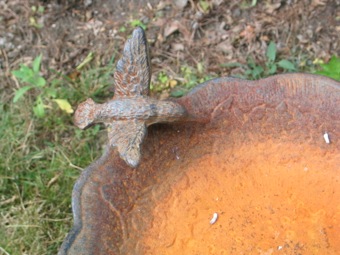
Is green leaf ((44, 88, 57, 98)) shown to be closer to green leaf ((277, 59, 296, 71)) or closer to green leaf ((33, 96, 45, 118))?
green leaf ((33, 96, 45, 118))

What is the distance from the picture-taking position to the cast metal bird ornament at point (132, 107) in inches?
44.2

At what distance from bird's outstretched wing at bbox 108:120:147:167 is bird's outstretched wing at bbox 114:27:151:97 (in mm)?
86

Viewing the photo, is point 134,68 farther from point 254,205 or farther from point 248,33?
point 248,33

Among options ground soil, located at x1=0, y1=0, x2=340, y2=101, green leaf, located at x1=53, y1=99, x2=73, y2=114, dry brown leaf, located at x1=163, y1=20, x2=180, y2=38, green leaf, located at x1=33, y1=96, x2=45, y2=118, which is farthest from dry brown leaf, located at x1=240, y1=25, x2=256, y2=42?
green leaf, located at x1=33, y1=96, x2=45, y2=118

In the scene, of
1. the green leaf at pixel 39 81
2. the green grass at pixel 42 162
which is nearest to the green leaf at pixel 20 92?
the green leaf at pixel 39 81

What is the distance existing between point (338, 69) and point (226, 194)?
790 millimetres

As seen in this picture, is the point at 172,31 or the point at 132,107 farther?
the point at 172,31

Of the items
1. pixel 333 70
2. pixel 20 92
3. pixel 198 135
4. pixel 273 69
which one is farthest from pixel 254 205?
pixel 20 92

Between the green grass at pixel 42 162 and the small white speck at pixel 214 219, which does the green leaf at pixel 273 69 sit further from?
the small white speck at pixel 214 219

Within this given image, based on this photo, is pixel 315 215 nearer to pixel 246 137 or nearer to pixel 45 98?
pixel 246 137

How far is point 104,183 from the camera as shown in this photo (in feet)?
4.08

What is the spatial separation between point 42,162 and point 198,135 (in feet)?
3.46

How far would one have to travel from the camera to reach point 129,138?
1103 mm

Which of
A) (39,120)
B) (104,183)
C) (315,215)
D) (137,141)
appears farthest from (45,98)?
(315,215)
